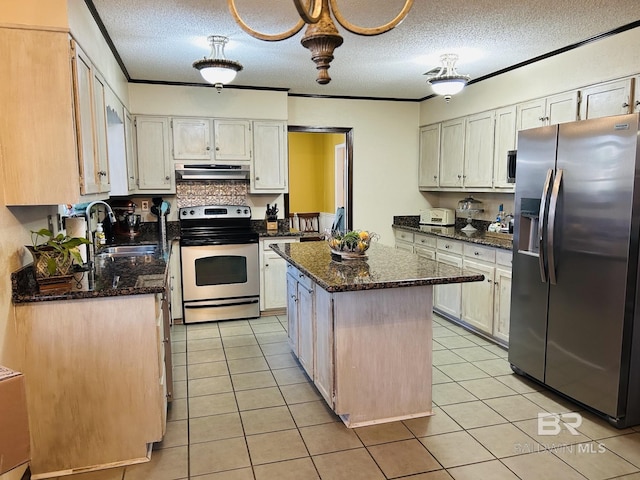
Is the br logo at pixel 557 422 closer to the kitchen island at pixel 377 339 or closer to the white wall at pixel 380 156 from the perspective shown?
the kitchen island at pixel 377 339

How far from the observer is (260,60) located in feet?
12.6

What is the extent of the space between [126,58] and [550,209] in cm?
341

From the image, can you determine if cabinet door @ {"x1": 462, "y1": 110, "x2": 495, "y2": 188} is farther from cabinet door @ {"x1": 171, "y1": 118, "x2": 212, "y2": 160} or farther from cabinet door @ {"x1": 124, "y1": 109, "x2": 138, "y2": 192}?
cabinet door @ {"x1": 124, "y1": 109, "x2": 138, "y2": 192}

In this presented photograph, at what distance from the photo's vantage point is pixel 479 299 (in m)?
4.12

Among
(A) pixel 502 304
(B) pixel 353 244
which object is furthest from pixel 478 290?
(B) pixel 353 244

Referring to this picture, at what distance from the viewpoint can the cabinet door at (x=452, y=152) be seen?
483 centimetres

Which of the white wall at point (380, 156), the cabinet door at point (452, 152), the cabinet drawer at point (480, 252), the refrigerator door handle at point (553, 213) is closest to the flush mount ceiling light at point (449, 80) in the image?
the cabinet door at point (452, 152)

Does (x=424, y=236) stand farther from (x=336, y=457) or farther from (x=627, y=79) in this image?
(x=336, y=457)

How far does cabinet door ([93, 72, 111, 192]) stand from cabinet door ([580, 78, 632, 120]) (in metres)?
3.33

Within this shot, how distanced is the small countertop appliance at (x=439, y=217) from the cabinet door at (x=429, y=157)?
31 centimetres

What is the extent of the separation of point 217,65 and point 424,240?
9.24 ft

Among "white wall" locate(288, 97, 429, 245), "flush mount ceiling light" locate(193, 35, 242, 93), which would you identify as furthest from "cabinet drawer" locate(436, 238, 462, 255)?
"flush mount ceiling light" locate(193, 35, 242, 93)

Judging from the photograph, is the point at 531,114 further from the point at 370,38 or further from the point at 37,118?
the point at 37,118

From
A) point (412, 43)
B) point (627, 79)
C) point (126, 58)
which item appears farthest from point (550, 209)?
point (126, 58)
